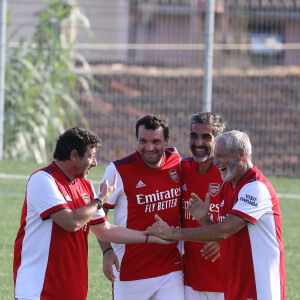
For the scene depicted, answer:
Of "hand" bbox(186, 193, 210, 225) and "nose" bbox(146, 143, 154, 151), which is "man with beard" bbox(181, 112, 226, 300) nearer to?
"nose" bbox(146, 143, 154, 151)

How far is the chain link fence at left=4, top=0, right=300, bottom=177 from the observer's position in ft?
47.2

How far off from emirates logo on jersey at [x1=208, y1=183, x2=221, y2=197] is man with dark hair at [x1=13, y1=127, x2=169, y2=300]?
1104mm

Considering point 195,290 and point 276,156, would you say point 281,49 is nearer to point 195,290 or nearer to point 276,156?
point 276,156

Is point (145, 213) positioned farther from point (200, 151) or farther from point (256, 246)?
point (256, 246)

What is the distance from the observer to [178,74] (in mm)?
15367

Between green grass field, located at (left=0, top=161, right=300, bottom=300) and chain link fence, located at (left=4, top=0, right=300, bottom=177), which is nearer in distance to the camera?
green grass field, located at (left=0, top=161, right=300, bottom=300)

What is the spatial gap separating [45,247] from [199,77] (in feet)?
32.9

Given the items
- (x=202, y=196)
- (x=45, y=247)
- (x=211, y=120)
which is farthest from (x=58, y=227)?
(x=211, y=120)

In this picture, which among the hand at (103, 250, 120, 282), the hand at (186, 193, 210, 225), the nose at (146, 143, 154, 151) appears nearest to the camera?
the hand at (186, 193, 210, 225)

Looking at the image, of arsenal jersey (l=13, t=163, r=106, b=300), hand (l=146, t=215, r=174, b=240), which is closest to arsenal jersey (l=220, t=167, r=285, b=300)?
hand (l=146, t=215, r=174, b=240)

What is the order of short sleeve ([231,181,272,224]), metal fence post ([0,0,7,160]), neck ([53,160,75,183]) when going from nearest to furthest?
short sleeve ([231,181,272,224]), neck ([53,160,75,183]), metal fence post ([0,0,7,160])

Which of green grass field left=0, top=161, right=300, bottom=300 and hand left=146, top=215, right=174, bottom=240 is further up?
hand left=146, top=215, right=174, bottom=240

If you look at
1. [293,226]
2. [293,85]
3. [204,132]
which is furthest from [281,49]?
[204,132]

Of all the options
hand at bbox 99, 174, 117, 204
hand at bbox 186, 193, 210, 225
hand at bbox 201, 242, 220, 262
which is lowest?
hand at bbox 201, 242, 220, 262
